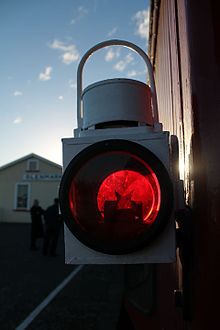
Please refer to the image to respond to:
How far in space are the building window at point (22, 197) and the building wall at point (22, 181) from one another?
189 millimetres

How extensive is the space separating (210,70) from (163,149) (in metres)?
0.23

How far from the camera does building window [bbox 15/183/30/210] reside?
3203cm

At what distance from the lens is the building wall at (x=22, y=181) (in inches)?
1251

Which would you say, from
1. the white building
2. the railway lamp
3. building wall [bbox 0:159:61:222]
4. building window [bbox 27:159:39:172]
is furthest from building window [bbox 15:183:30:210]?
the railway lamp

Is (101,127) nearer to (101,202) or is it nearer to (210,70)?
(101,202)

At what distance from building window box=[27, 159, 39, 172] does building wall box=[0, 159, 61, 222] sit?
26 cm

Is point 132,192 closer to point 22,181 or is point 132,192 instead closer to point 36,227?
point 36,227

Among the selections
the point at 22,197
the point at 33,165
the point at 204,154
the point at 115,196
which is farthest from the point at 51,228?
the point at 33,165

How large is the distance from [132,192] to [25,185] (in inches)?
1275

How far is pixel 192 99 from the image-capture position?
0.95 meters

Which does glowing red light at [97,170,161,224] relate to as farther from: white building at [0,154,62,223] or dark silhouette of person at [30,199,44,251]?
white building at [0,154,62,223]

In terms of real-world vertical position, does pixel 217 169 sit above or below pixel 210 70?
below

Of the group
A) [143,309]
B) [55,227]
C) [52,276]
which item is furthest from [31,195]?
[143,309]

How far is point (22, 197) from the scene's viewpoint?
32281 mm
